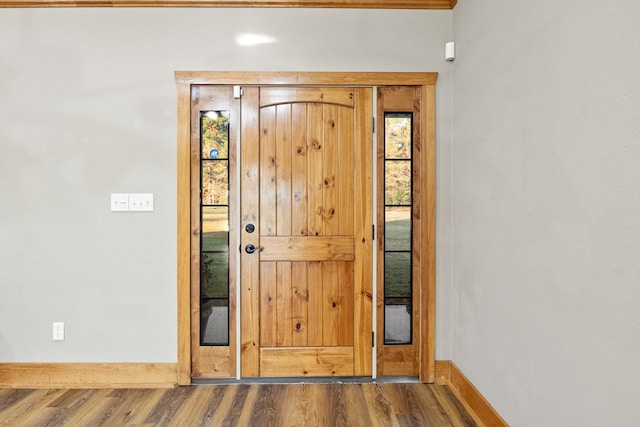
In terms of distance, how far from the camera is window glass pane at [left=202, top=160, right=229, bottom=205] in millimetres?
2799

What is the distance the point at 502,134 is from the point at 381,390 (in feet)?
5.84

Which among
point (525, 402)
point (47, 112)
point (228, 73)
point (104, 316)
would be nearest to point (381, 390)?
point (525, 402)

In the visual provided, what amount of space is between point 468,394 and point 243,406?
1.39 metres

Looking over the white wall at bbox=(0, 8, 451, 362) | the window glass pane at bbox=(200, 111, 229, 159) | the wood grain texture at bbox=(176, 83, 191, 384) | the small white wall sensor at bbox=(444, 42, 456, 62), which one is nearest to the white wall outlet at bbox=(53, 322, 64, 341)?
the white wall at bbox=(0, 8, 451, 362)

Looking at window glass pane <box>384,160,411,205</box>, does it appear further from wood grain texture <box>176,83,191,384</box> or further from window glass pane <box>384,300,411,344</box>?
wood grain texture <box>176,83,191,384</box>

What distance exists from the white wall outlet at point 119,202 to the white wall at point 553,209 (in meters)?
2.30

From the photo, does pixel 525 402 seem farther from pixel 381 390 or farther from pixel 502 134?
pixel 502 134

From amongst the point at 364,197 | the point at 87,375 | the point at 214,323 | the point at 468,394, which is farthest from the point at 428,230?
the point at 87,375

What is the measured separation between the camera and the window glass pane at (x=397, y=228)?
9.25ft

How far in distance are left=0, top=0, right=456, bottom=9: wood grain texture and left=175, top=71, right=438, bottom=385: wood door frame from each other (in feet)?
1.56

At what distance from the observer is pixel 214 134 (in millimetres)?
2801

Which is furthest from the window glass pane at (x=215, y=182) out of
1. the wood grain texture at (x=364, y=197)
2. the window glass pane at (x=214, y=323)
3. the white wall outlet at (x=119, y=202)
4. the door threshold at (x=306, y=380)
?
the door threshold at (x=306, y=380)

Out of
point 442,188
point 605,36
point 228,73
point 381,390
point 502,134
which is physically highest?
point 228,73

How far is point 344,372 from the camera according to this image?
9.14ft
